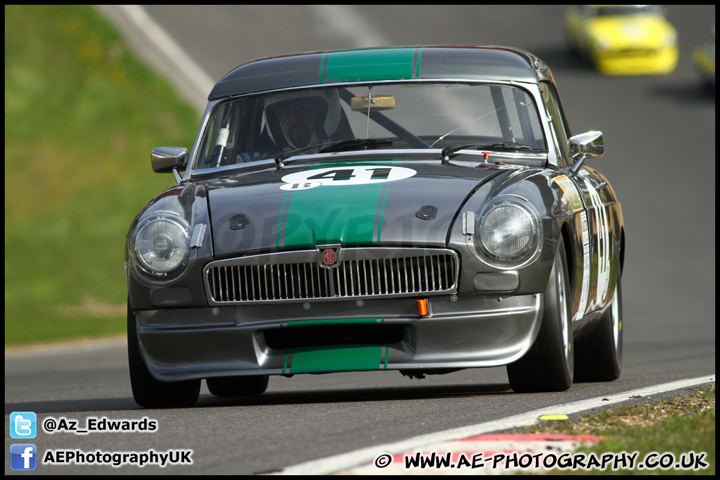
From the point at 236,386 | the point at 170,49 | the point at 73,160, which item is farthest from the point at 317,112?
the point at 170,49

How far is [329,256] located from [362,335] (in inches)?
16.4

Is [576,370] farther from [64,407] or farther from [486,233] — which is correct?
[64,407]

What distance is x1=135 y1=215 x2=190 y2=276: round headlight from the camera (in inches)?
237

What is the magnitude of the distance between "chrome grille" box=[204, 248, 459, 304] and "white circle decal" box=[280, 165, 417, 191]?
520mm

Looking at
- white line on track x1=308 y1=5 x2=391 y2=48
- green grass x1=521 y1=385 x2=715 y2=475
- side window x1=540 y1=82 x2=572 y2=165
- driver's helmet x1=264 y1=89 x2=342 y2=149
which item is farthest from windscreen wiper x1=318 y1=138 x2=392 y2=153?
white line on track x1=308 y1=5 x2=391 y2=48

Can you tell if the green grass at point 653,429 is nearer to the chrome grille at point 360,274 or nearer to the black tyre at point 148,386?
the chrome grille at point 360,274

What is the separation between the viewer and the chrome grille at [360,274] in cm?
578

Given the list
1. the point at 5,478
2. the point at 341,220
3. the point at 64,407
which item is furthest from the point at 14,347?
the point at 5,478

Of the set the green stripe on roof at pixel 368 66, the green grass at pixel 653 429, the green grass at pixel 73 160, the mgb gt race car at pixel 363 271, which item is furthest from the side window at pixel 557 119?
the green grass at pixel 73 160

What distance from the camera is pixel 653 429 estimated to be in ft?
15.1

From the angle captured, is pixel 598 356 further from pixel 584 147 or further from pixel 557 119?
pixel 557 119

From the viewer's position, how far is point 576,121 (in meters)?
26.7

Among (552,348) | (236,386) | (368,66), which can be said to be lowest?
(236,386)

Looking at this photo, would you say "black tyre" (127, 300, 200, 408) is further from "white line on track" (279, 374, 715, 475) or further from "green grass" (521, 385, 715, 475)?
"green grass" (521, 385, 715, 475)
